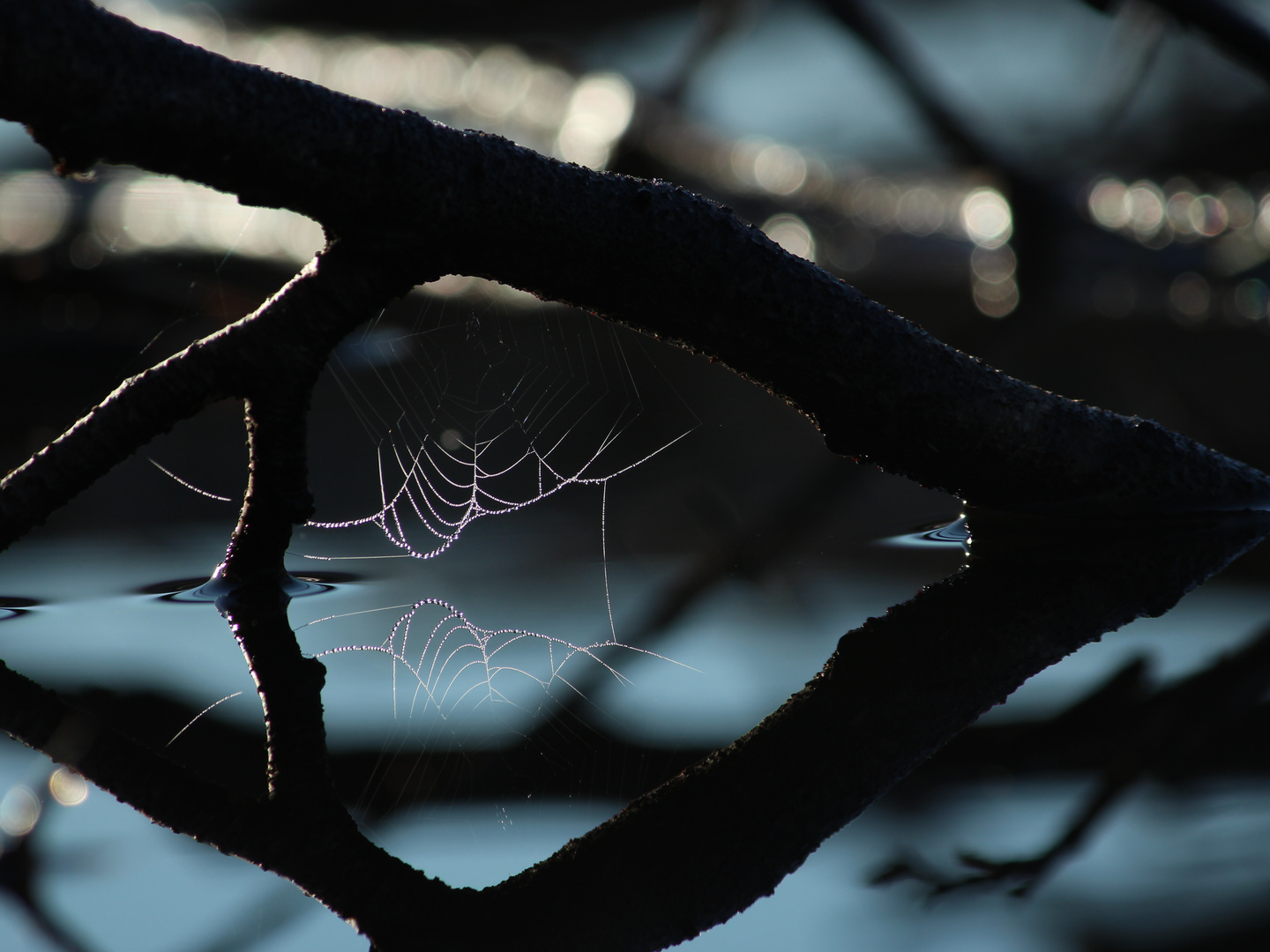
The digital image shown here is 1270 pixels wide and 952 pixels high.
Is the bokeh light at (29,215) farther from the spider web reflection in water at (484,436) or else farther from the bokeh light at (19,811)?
the bokeh light at (19,811)

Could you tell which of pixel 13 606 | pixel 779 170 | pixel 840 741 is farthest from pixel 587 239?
pixel 779 170

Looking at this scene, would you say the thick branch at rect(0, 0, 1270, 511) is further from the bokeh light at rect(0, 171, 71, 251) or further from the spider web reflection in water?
the bokeh light at rect(0, 171, 71, 251)

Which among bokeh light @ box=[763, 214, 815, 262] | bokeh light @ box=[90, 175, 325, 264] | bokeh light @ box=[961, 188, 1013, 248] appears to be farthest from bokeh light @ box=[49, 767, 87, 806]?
bokeh light @ box=[961, 188, 1013, 248]

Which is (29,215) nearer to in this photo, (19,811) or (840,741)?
(19,811)

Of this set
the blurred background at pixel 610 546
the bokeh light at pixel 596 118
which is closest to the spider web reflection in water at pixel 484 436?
the blurred background at pixel 610 546

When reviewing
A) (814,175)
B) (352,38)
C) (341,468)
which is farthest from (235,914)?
(352,38)

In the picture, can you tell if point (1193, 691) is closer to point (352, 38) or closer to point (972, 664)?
point (972, 664)
